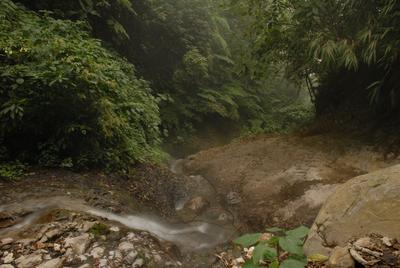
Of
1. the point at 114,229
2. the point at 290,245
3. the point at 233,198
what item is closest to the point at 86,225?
the point at 114,229

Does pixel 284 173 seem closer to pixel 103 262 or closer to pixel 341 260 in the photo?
pixel 103 262

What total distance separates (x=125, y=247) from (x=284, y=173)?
11.5ft

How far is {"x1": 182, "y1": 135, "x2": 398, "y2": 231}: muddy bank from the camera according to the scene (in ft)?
17.1

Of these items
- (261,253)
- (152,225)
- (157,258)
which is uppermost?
(261,253)

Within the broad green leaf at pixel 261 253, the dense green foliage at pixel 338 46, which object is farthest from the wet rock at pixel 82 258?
the dense green foliage at pixel 338 46

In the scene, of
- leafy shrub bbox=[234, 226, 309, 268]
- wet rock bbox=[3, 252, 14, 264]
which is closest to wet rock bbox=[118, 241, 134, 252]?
wet rock bbox=[3, 252, 14, 264]

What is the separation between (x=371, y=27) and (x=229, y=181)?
11.7 feet

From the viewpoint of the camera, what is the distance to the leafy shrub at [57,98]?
466 cm

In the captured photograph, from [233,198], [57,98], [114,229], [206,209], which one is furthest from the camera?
[233,198]

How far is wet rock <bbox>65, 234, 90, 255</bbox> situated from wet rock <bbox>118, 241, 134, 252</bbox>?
1.03 feet

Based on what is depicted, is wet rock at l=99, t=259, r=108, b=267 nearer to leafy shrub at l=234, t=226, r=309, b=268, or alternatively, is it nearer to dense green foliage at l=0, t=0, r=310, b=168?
leafy shrub at l=234, t=226, r=309, b=268

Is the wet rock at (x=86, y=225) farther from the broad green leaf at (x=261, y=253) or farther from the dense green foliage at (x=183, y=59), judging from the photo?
the dense green foliage at (x=183, y=59)

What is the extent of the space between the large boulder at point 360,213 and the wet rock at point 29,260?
2260mm

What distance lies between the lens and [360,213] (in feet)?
9.89
